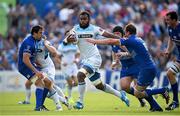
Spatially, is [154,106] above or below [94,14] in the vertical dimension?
below

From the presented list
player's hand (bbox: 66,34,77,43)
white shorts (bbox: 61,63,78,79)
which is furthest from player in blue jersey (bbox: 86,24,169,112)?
white shorts (bbox: 61,63,78,79)

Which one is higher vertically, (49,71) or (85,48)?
(85,48)

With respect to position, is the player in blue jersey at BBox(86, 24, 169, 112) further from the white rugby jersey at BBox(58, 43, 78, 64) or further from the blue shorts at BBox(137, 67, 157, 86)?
the white rugby jersey at BBox(58, 43, 78, 64)

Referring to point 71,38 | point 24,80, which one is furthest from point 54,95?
point 24,80

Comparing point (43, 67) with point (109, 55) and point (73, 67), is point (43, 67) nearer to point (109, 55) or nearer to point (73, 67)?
point (73, 67)

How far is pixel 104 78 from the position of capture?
32906 millimetres

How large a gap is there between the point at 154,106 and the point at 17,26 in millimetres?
17151

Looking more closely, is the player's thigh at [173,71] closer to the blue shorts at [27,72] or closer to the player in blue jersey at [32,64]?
the player in blue jersey at [32,64]

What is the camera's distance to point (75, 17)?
116ft

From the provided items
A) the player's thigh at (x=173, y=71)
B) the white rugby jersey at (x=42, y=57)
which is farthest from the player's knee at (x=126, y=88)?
the white rugby jersey at (x=42, y=57)

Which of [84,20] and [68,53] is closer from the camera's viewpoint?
[84,20]

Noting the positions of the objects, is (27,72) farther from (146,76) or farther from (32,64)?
(146,76)

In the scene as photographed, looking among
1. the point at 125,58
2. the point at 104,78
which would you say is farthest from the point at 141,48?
the point at 104,78

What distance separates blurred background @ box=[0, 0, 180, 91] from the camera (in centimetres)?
3431
